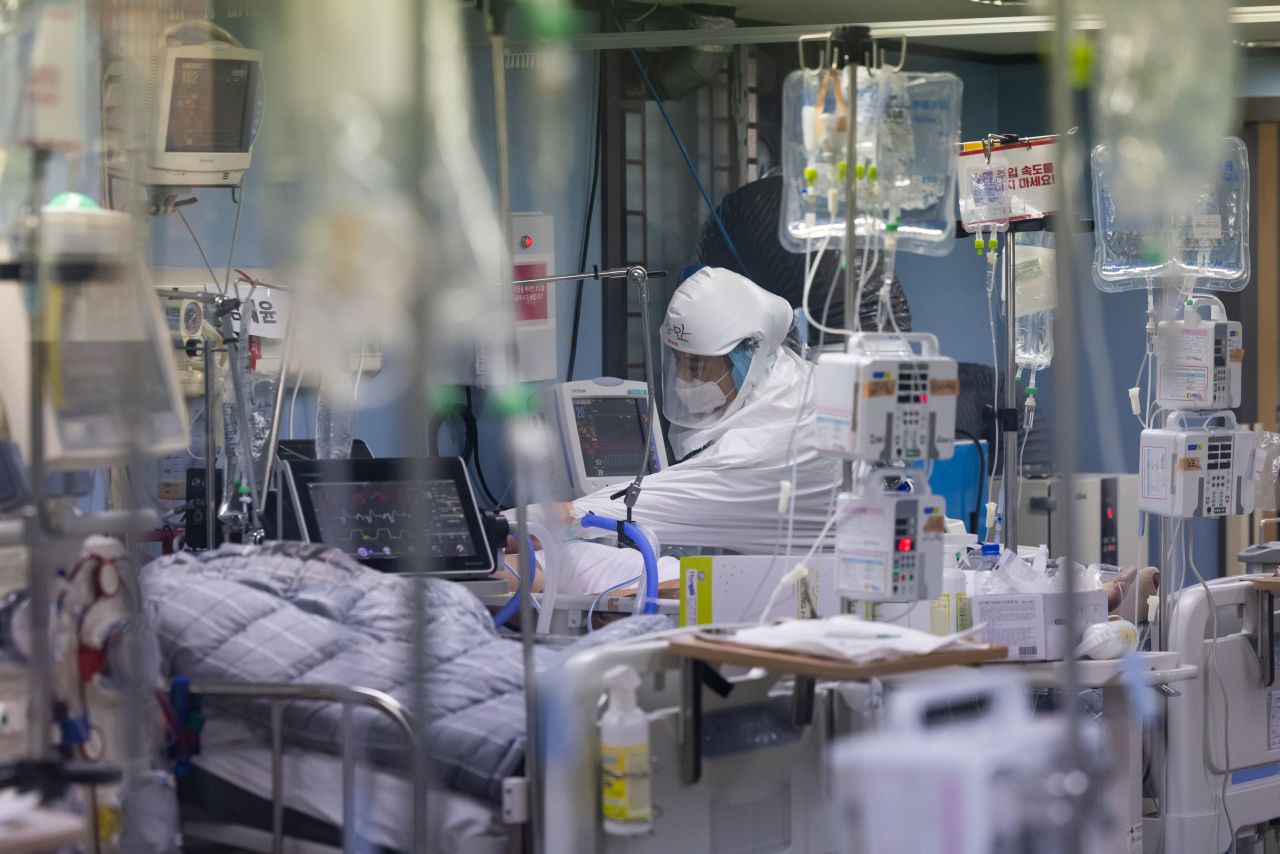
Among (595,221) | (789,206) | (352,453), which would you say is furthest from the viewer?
(595,221)

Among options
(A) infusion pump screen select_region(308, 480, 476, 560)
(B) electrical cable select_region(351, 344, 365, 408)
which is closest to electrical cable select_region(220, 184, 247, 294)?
(B) electrical cable select_region(351, 344, 365, 408)

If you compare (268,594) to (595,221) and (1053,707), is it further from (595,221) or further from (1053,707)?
(595,221)

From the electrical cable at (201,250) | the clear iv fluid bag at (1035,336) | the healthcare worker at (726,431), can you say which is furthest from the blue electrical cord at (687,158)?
the electrical cable at (201,250)

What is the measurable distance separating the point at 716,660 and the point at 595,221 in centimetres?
392

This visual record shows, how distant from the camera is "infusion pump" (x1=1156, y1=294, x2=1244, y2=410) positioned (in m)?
4.21

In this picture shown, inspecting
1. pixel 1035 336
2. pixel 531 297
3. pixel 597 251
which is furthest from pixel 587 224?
pixel 1035 336

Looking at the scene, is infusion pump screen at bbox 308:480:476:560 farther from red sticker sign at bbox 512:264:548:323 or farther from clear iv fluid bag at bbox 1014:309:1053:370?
clear iv fluid bag at bbox 1014:309:1053:370

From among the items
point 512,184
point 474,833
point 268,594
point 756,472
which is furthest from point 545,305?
point 474,833

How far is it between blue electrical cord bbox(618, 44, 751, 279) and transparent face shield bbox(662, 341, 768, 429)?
0.57 metres

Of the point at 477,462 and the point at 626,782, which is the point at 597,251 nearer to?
the point at 477,462

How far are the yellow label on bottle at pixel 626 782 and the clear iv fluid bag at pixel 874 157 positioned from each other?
1095 mm

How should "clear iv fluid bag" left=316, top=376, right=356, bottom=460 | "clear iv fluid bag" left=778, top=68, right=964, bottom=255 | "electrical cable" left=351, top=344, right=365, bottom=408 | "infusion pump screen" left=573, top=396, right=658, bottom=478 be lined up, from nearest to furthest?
"clear iv fluid bag" left=778, top=68, right=964, bottom=255 → "electrical cable" left=351, top=344, right=365, bottom=408 → "clear iv fluid bag" left=316, top=376, right=356, bottom=460 → "infusion pump screen" left=573, top=396, right=658, bottom=478

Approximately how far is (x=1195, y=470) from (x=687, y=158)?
2972mm

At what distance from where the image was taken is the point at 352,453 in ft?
14.5
